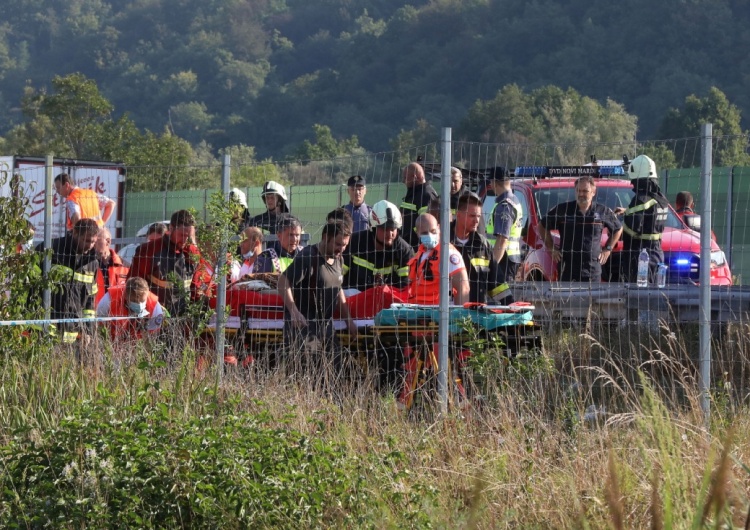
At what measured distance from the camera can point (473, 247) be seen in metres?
8.63

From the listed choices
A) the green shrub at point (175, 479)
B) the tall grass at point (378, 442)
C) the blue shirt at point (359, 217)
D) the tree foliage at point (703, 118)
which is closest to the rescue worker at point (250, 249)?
the blue shirt at point (359, 217)

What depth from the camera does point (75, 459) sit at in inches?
203

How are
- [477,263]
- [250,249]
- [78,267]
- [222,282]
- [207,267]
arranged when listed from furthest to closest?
[250,249], [78,267], [477,263], [207,267], [222,282]

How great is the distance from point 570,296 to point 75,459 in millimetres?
4031

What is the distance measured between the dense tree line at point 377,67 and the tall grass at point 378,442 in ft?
112

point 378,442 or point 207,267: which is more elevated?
point 207,267

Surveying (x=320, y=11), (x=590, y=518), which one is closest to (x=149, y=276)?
(x=590, y=518)

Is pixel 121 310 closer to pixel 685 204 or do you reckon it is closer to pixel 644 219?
pixel 644 219

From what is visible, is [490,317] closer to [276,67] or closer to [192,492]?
[192,492]

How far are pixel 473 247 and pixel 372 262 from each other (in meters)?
0.84

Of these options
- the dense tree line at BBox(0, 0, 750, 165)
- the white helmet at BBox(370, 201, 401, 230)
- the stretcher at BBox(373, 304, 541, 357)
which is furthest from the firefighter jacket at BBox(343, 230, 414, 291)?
the dense tree line at BBox(0, 0, 750, 165)

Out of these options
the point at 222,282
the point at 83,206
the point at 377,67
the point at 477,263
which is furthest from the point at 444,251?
the point at 377,67

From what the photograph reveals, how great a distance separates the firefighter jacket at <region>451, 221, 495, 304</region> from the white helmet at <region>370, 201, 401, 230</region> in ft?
1.50

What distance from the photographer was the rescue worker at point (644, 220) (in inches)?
383
